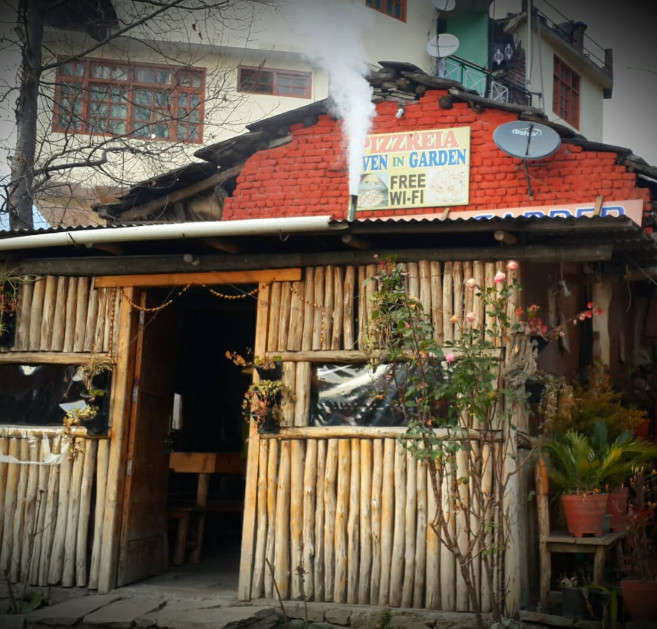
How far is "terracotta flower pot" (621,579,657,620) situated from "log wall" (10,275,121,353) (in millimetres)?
5300

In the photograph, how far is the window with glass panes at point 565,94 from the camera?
2666cm

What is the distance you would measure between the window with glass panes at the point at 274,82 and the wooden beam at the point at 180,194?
11.7 meters

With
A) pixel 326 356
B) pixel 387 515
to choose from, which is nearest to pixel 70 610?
pixel 387 515

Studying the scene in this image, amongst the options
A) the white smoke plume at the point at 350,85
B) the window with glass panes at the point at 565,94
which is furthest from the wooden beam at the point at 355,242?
the window with glass panes at the point at 565,94

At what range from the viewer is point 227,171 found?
1454 centimetres

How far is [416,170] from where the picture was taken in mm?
13594

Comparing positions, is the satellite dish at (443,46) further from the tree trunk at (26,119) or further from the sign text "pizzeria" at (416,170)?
the tree trunk at (26,119)

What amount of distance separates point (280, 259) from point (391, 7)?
64.9 ft

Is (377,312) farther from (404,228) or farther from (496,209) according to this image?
(496,209)

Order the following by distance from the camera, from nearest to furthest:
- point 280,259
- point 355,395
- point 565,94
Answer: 1. point 355,395
2. point 280,259
3. point 565,94

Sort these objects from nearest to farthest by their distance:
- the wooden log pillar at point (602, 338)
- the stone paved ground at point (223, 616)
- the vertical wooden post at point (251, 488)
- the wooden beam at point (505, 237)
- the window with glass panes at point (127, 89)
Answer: the stone paved ground at point (223, 616) < the wooden beam at point (505, 237) < the vertical wooden post at point (251, 488) < the wooden log pillar at point (602, 338) < the window with glass panes at point (127, 89)

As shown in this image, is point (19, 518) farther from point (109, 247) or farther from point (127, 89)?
point (127, 89)

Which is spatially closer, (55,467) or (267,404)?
(267,404)

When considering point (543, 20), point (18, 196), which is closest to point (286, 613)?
point (18, 196)
